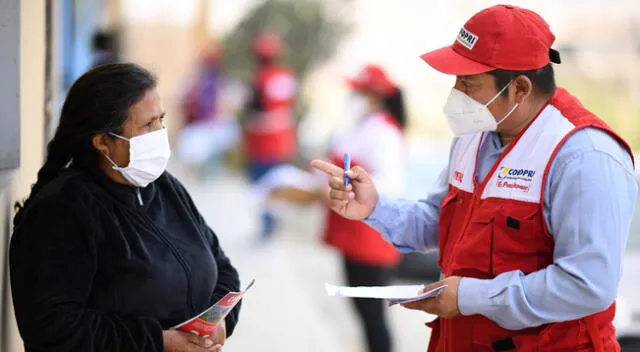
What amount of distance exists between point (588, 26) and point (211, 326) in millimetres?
14367

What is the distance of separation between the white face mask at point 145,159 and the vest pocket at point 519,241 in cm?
92

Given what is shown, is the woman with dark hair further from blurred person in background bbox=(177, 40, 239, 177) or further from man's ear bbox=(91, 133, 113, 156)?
blurred person in background bbox=(177, 40, 239, 177)

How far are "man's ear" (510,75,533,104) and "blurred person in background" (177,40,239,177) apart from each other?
34.1 ft

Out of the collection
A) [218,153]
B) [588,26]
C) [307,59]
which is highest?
[588,26]

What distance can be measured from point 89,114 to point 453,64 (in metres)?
0.98

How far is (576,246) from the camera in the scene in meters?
2.19

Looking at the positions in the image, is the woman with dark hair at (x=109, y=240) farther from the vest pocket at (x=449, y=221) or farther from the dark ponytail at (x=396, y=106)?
the dark ponytail at (x=396, y=106)

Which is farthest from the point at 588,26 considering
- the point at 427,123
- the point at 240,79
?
the point at 240,79

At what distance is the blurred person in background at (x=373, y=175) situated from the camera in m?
5.00

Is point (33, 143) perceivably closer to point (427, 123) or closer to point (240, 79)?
point (427, 123)

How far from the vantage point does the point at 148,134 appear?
2.45 m

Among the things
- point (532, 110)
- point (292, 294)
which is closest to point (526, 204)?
point (532, 110)

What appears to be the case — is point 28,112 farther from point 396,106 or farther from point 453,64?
point 396,106

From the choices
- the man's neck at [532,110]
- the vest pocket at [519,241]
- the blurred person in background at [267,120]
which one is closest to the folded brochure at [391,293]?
the vest pocket at [519,241]
